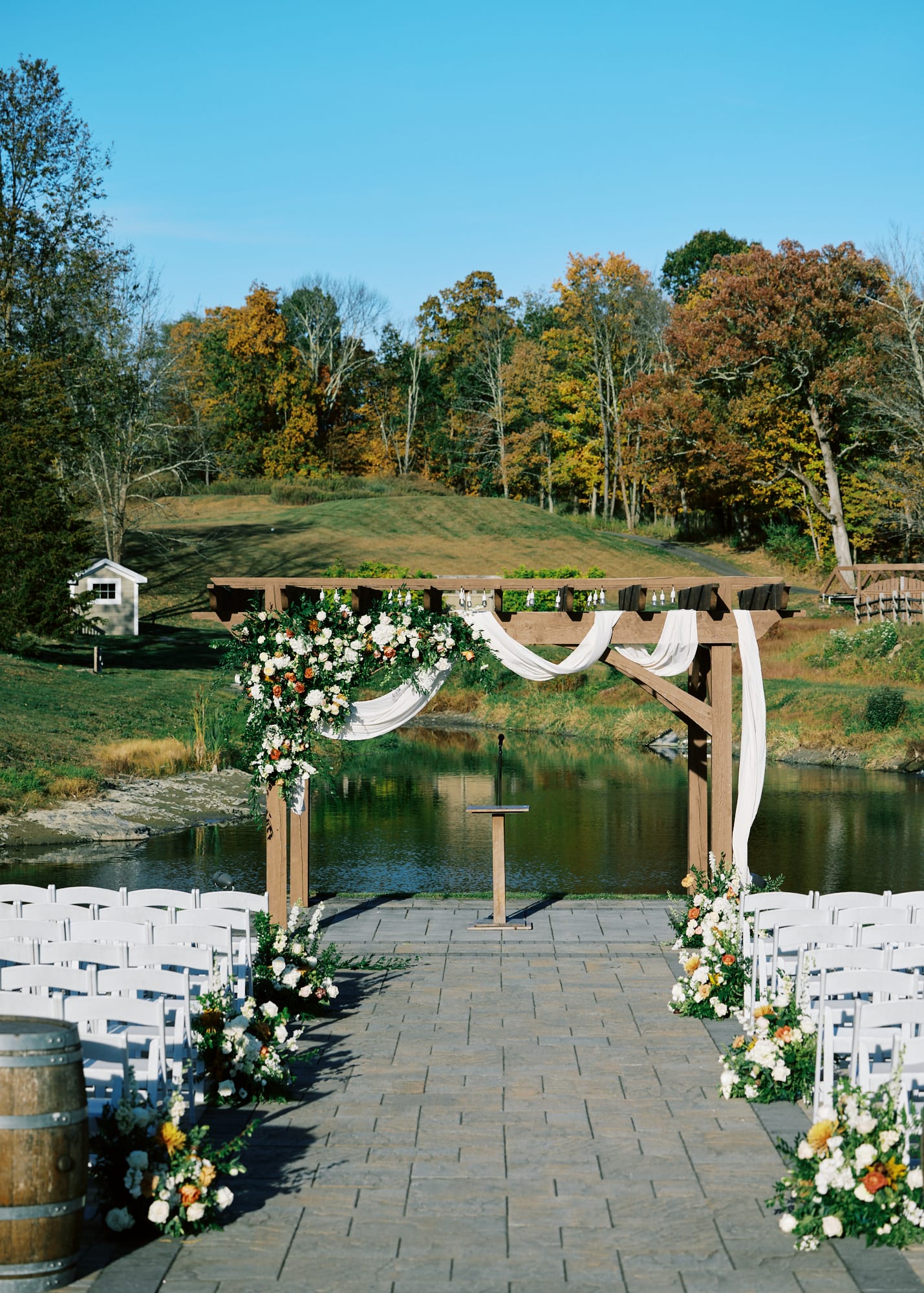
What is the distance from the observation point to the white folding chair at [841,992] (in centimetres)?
687

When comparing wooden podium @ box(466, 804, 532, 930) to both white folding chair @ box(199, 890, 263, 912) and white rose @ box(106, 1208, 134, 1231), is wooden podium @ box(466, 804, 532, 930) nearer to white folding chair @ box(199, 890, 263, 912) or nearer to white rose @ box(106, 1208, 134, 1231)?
white folding chair @ box(199, 890, 263, 912)

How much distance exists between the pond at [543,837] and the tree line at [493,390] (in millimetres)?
11086

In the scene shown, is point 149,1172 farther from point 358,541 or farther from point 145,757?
point 358,541

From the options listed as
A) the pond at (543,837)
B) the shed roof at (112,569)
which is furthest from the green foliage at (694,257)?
the pond at (543,837)

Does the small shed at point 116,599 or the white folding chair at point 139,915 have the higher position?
the small shed at point 116,599

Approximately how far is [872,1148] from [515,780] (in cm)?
2176

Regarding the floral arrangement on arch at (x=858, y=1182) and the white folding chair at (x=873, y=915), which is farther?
the white folding chair at (x=873, y=915)

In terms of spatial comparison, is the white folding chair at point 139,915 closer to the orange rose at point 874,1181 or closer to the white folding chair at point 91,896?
the white folding chair at point 91,896

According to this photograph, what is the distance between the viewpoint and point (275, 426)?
68.2m

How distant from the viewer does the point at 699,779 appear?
541 inches

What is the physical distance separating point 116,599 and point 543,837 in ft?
74.8

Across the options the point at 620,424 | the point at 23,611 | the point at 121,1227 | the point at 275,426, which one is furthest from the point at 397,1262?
the point at 275,426

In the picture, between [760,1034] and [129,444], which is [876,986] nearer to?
[760,1034]

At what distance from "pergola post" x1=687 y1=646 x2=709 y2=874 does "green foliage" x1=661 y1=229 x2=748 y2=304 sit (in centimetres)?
5673
